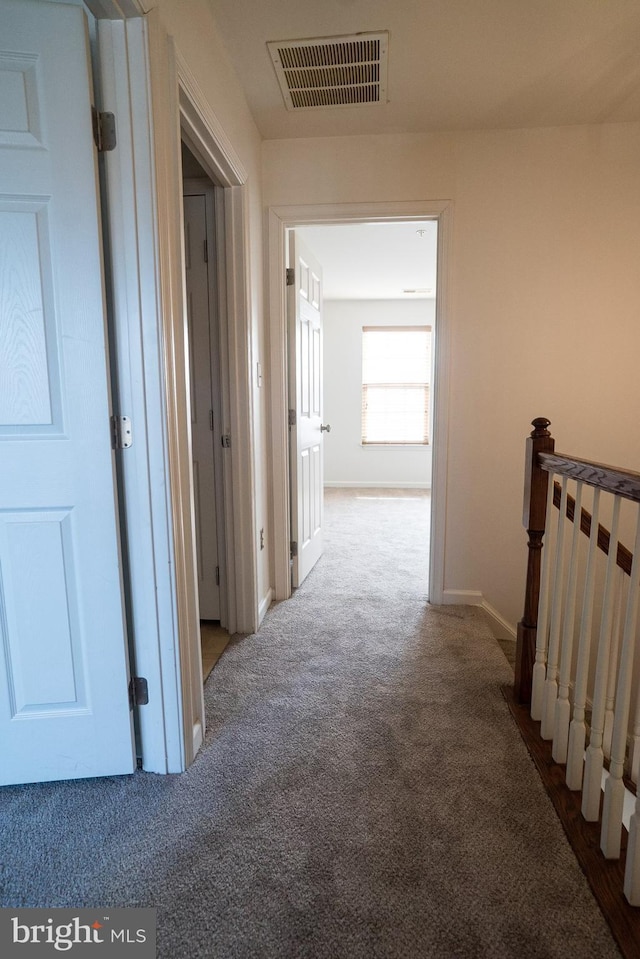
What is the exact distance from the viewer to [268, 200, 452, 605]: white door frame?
8.65 ft

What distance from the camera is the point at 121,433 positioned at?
1.41 metres

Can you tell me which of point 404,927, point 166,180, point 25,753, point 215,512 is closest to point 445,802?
point 404,927

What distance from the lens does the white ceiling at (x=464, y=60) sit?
71.3 inches

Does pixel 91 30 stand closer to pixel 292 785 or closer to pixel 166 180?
pixel 166 180

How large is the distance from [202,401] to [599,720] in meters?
2.02

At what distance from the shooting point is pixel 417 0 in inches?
69.2

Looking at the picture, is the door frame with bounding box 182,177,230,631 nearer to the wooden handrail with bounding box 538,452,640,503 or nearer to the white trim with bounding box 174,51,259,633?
the white trim with bounding box 174,51,259,633

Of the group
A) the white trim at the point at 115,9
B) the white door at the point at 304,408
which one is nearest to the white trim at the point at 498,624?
the white door at the point at 304,408

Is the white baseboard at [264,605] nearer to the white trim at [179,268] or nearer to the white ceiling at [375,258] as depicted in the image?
the white trim at [179,268]

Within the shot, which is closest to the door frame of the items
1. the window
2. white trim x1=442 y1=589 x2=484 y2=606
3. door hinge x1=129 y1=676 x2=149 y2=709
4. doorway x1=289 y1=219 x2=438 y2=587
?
door hinge x1=129 y1=676 x2=149 y2=709

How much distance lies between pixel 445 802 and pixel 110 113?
6.81 feet

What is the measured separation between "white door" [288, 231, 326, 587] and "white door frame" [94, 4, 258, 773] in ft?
4.08

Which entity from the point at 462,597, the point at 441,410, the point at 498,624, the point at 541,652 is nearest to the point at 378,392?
the point at 441,410

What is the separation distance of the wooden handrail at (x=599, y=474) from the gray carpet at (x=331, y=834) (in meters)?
0.92
